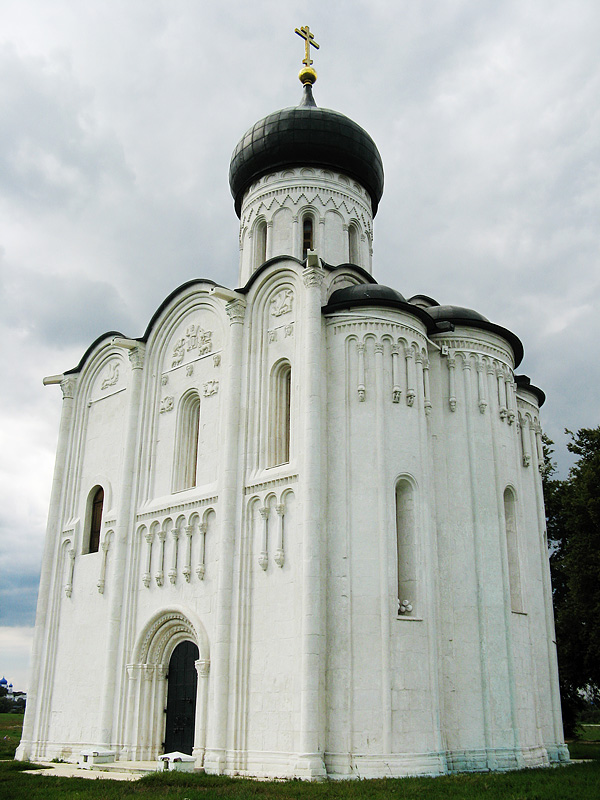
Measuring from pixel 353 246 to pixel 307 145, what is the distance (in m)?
2.42

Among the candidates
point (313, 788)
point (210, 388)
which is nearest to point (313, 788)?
point (313, 788)

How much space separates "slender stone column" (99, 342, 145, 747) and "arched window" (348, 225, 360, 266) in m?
5.05

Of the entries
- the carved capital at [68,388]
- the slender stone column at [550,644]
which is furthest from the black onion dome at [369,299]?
the carved capital at [68,388]

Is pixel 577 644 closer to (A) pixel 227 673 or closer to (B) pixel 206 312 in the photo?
(A) pixel 227 673

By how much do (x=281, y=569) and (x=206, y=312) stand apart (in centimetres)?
586

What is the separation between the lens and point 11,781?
11.0 m

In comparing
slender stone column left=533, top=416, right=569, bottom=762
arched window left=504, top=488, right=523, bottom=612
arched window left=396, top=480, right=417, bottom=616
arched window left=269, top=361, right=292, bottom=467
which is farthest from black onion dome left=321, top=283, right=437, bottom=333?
slender stone column left=533, top=416, right=569, bottom=762

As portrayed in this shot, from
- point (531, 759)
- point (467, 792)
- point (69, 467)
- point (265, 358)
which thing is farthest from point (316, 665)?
point (69, 467)

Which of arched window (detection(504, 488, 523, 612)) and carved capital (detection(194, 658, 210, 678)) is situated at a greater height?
arched window (detection(504, 488, 523, 612))

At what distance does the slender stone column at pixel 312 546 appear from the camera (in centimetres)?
1073

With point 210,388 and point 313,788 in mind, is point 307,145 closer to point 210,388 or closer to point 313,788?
point 210,388

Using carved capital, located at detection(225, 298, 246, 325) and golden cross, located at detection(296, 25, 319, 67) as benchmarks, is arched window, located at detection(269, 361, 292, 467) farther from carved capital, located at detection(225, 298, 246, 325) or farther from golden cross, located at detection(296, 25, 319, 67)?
golden cross, located at detection(296, 25, 319, 67)

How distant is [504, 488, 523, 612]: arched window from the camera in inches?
533

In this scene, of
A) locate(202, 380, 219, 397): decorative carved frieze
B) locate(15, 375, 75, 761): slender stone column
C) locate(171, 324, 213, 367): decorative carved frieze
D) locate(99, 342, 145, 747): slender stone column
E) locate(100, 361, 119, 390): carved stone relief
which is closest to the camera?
locate(99, 342, 145, 747): slender stone column
